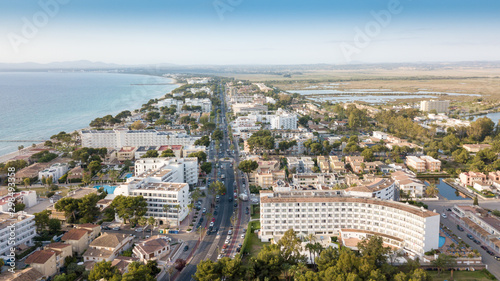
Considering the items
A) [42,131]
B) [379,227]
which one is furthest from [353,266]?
[42,131]

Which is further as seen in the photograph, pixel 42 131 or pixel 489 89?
pixel 489 89

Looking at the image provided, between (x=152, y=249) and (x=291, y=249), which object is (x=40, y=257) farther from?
(x=291, y=249)

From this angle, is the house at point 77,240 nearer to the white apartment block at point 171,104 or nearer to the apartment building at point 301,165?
the apartment building at point 301,165

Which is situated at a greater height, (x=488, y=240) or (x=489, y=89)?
(x=489, y=89)

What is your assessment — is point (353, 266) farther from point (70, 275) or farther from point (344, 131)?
point (344, 131)

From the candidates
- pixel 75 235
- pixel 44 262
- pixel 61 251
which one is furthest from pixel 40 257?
pixel 75 235

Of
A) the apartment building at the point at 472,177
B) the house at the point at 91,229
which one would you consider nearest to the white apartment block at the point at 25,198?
the house at the point at 91,229

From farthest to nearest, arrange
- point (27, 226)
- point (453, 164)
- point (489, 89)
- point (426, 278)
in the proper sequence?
point (489, 89)
point (453, 164)
point (27, 226)
point (426, 278)
